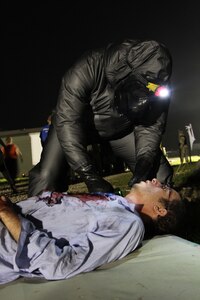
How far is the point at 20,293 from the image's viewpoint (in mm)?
2215

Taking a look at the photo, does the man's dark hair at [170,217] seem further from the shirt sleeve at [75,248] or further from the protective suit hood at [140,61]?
the protective suit hood at [140,61]

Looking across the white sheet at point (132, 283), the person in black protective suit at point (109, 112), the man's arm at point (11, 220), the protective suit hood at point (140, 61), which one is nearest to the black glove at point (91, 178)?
the person in black protective suit at point (109, 112)

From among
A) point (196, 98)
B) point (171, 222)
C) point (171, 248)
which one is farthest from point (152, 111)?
point (196, 98)

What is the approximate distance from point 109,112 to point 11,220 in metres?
1.92

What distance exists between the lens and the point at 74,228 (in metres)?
2.59

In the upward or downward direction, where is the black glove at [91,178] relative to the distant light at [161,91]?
downward

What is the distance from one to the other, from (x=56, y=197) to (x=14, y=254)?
21.6 inches

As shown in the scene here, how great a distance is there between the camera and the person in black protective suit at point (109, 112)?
3750 millimetres

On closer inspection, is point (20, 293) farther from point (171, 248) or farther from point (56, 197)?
point (171, 248)

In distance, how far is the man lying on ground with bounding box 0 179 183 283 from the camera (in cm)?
A: 232

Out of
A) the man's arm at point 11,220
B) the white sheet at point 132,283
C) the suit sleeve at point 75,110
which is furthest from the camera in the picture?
the suit sleeve at point 75,110

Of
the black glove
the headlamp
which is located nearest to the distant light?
the headlamp

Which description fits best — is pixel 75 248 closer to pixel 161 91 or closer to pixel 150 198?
pixel 150 198

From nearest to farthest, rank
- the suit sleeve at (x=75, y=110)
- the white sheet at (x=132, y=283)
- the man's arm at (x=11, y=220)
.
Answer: the white sheet at (x=132, y=283), the man's arm at (x=11, y=220), the suit sleeve at (x=75, y=110)
